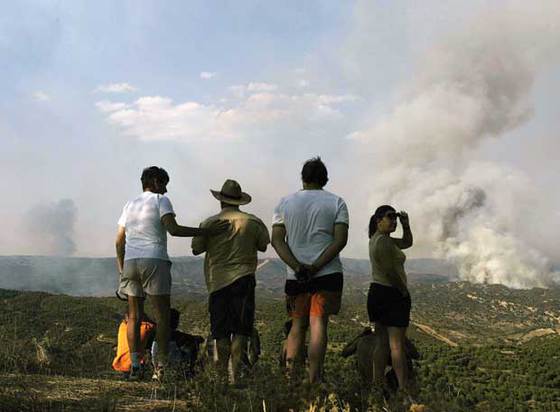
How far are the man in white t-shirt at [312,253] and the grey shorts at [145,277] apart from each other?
4.47 feet

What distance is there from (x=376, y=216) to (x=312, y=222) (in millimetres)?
745

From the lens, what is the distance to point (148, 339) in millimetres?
6246

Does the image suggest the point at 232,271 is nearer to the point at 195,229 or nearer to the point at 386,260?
the point at 195,229

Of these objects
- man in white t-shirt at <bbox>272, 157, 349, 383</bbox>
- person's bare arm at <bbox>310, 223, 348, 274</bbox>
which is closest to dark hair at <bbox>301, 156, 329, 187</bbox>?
man in white t-shirt at <bbox>272, 157, 349, 383</bbox>

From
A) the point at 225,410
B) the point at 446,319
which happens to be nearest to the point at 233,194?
the point at 225,410

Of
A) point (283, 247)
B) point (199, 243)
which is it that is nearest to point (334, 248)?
point (283, 247)

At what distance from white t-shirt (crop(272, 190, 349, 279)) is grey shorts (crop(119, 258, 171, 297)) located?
1.48 meters

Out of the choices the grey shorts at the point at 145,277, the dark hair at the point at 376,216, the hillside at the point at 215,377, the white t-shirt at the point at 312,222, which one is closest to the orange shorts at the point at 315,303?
the white t-shirt at the point at 312,222

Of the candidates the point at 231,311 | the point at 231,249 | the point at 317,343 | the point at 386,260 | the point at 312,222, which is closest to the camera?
the point at 317,343

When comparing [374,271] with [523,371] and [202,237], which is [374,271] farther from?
[523,371]

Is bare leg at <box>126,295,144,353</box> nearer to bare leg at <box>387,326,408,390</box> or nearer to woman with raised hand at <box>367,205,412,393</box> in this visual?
woman with raised hand at <box>367,205,412,393</box>

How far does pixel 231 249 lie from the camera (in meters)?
5.26

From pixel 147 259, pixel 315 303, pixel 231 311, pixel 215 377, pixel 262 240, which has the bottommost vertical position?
pixel 215 377

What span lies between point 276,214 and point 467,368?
56.1 metres
